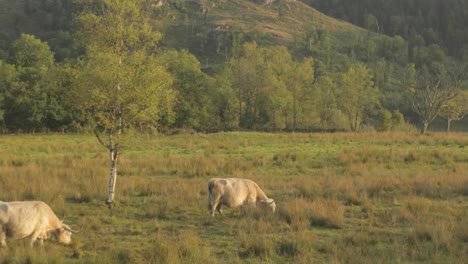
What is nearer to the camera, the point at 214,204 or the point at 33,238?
the point at 33,238

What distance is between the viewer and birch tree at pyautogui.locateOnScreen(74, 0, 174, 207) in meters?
15.0

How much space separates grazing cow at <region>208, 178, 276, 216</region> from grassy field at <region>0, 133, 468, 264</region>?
1.32 feet

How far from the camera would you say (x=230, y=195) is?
1332 cm

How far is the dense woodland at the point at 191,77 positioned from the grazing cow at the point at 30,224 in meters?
4.92

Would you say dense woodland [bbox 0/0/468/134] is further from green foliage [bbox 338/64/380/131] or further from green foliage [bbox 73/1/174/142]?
green foliage [bbox 338/64/380/131]

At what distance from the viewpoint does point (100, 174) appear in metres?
20.6

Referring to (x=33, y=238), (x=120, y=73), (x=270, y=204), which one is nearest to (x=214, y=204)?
(x=270, y=204)

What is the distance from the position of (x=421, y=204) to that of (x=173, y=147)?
77.2 feet

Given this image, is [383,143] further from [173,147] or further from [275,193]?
[275,193]

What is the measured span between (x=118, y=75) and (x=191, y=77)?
5110 cm

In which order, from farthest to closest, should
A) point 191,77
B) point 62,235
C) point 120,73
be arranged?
point 191,77, point 120,73, point 62,235

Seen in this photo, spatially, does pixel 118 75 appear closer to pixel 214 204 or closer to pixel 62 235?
pixel 214 204

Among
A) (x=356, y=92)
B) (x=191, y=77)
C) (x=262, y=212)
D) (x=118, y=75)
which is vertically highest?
(x=191, y=77)

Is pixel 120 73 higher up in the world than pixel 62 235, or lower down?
higher up
